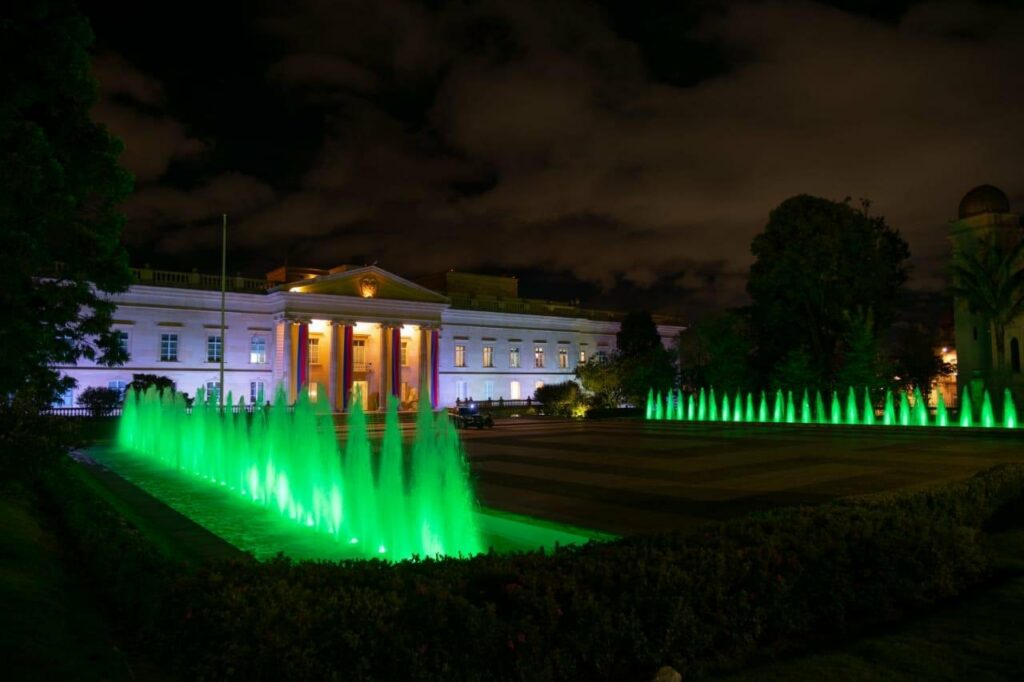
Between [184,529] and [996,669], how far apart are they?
30.2 ft

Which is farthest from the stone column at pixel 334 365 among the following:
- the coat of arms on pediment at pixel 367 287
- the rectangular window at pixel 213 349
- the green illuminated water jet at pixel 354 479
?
the green illuminated water jet at pixel 354 479

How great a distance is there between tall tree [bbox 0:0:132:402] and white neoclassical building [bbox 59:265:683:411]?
2700 cm

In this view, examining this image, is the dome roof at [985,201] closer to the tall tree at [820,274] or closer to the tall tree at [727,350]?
the tall tree at [820,274]

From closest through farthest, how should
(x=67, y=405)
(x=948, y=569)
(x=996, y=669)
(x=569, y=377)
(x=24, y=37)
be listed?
(x=996, y=669) → (x=948, y=569) → (x=24, y=37) → (x=67, y=405) → (x=569, y=377)

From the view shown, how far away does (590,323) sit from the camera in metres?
67.2

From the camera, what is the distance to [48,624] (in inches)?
240

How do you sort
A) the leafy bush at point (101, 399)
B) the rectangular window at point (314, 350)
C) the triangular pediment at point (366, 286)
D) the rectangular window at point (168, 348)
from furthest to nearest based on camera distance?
the rectangular window at point (314, 350), the triangular pediment at point (366, 286), the rectangular window at point (168, 348), the leafy bush at point (101, 399)

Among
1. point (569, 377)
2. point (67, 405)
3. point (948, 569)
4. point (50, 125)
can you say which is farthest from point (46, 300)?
point (569, 377)

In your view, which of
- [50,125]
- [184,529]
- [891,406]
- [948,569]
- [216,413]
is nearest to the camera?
[948,569]

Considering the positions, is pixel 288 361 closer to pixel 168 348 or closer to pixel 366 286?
pixel 168 348

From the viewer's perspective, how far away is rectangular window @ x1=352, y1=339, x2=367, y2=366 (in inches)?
2119

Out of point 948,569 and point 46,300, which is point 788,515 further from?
point 46,300

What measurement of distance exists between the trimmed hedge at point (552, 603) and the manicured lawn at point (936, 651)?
0.28 meters

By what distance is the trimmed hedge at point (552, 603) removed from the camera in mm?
4602
